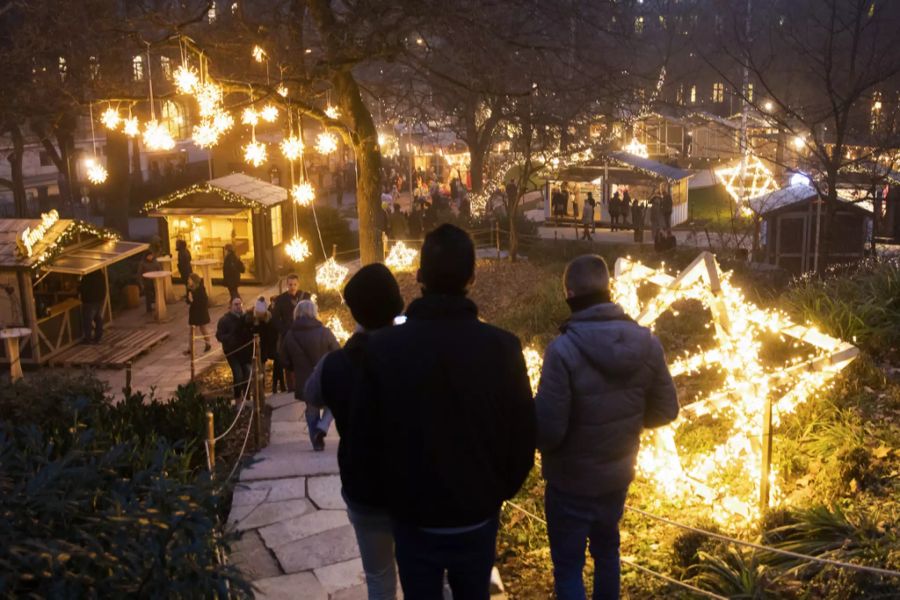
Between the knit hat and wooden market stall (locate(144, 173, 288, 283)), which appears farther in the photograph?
wooden market stall (locate(144, 173, 288, 283))

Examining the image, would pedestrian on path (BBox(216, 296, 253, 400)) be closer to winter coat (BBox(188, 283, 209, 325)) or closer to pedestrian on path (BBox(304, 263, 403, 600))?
winter coat (BBox(188, 283, 209, 325))

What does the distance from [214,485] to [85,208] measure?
119 ft

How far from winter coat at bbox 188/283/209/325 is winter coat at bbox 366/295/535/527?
12428 mm

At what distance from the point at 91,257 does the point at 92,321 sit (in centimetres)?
116

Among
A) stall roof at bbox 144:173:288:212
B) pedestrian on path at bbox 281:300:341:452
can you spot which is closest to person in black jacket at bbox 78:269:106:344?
stall roof at bbox 144:173:288:212

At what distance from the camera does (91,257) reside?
16016 millimetres

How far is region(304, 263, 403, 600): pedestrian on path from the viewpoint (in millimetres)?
3014

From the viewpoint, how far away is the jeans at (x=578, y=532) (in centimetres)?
393

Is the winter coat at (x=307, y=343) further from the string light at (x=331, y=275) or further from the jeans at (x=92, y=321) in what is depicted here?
the string light at (x=331, y=275)

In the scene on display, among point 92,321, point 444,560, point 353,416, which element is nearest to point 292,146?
point 92,321

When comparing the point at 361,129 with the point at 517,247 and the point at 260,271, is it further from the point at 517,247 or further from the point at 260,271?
the point at 517,247

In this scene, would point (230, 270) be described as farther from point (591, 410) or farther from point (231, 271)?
point (591, 410)

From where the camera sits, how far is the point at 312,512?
6.55m

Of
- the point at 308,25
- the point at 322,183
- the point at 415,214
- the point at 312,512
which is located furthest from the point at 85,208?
the point at 312,512
